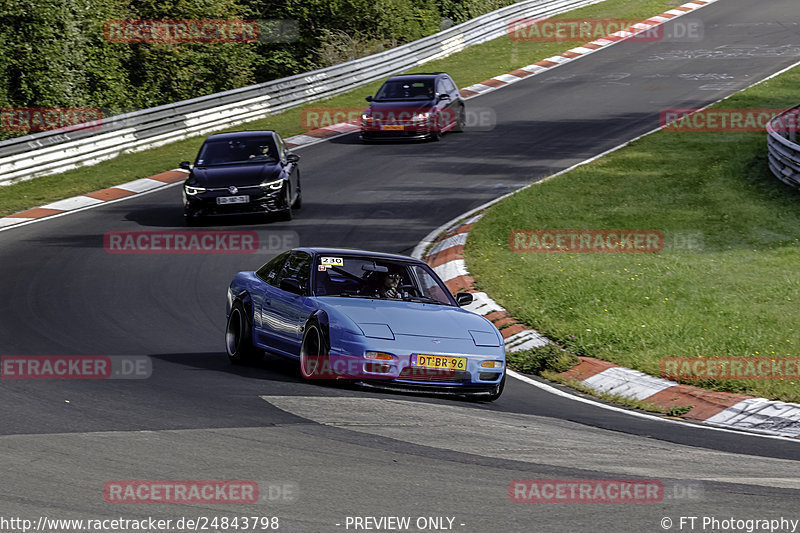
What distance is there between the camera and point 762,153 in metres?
22.5

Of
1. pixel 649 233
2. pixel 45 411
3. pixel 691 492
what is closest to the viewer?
pixel 691 492

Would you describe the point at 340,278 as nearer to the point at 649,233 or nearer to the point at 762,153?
the point at 649,233

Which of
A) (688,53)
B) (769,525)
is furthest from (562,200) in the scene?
(688,53)

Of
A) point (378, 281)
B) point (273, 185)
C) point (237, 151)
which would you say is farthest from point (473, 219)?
point (378, 281)

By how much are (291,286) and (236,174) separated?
902 centimetres

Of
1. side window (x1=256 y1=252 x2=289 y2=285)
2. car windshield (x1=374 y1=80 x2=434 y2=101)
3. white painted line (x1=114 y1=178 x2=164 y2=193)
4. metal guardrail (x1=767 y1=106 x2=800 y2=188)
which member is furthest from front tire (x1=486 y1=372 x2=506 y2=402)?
car windshield (x1=374 y1=80 x2=434 y2=101)

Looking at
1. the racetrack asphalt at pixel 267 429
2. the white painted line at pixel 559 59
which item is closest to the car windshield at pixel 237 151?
the racetrack asphalt at pixel 267 429

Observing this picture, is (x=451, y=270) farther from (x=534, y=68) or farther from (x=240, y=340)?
(x=534, y=68)

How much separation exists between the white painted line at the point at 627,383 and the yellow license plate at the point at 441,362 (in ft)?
6.21

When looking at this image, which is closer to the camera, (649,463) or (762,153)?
(649,463)

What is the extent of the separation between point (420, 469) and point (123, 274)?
32.2ft

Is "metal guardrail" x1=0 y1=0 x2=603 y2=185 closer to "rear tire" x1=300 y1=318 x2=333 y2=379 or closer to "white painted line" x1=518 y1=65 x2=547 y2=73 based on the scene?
"white painted line" x1=518 y1=65 x2=547 y2=73

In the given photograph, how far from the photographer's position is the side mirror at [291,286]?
10.7 m

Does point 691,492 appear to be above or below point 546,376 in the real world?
above
